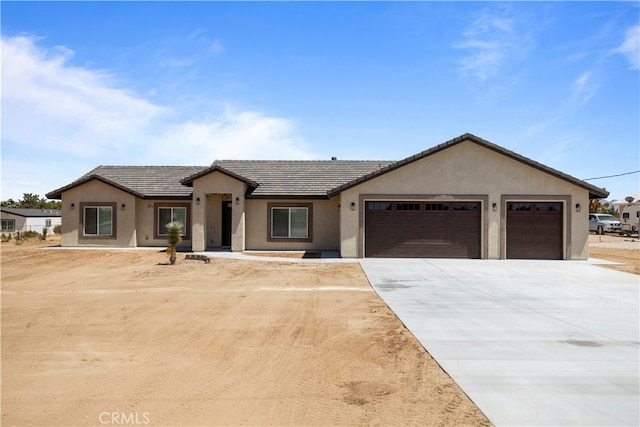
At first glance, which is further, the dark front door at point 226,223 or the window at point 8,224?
the window at point 8,224

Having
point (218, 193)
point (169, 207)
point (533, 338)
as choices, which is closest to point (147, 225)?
point (169, 207)

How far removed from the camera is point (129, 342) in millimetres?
6758

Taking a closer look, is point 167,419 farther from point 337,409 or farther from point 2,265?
point 2,265

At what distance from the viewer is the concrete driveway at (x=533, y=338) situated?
459 centimetres

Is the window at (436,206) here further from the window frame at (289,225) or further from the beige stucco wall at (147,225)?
the beige stucco wall at (147,225)

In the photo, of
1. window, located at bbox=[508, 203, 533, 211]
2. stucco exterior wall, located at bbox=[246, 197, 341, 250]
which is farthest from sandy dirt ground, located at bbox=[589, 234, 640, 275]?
stucco exterior wall, located at bbox=[246, 197, 341, 250]

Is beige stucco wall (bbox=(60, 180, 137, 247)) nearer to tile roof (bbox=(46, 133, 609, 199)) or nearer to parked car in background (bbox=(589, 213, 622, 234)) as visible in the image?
tile roof (bbox=(46, 133, 609, 199))

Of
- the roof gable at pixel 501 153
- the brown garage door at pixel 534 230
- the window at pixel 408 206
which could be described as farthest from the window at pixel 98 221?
the brown garage door at pixel 534 230

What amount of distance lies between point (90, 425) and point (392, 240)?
52.7 ft

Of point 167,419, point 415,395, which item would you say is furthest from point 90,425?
point 415,395

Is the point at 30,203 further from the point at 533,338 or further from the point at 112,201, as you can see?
the point at 533,338

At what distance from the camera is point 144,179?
80.6ft
